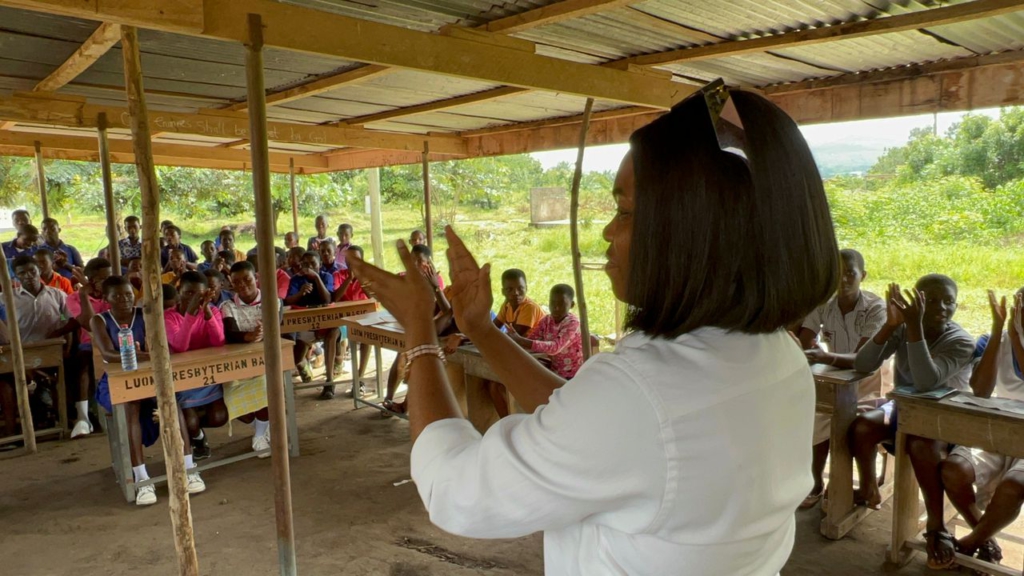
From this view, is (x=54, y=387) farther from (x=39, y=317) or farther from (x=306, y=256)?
(x=306, y=256)

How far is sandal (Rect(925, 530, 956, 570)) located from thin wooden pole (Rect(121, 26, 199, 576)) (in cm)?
357

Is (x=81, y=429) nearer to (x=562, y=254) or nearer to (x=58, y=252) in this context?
(x=58, y=252)

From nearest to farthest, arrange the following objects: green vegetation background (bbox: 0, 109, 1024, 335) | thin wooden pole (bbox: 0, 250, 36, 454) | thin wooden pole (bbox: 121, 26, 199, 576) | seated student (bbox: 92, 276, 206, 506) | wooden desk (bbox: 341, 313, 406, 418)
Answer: thin wooden pole (bbox: 121, 26, 199, 576) < seated student (bbox: 92, 276, 206, 506) < thin wooden pole (bbox: 0, 250, 36, 454) < wooden desk (bbox: 341, 313, 406, 418) < green vegetation background (bbox: 0, 109, 1024, 335)

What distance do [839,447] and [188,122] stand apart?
5.17 metres

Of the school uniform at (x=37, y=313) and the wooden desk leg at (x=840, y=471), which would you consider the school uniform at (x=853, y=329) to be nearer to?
the wooden desk leg at (x=840, y=471)

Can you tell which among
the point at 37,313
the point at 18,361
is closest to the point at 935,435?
the point at 18,361

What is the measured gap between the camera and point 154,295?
9.57 feet

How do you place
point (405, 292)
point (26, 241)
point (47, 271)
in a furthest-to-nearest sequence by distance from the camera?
point (26, 241) < point (47, 271) < point (405, 292)

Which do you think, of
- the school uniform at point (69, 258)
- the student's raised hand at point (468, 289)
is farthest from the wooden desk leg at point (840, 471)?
the school uniform at point (69, 258)

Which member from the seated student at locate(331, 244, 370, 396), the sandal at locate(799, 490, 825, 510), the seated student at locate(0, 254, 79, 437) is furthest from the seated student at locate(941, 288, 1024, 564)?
the seated student at locate(0, 254, 79, 437)

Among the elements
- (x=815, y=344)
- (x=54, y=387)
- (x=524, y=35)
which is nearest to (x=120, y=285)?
(x=54, y=387)

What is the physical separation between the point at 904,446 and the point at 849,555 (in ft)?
2.16

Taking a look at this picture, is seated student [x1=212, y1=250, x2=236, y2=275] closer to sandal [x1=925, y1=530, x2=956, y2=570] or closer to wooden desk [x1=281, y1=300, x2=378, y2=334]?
wooden desk [x1=281, y1=300, x2=378, y2=334]

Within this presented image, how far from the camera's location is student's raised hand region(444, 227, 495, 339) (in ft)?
4.08
